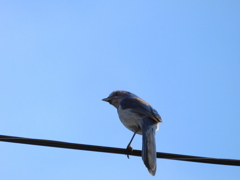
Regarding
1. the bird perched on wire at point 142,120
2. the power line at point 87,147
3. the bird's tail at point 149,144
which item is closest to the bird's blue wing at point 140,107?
the bird perched on wire at point 142,120

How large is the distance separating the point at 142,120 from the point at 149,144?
1.26m

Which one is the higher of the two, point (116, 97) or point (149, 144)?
point (116, 97)

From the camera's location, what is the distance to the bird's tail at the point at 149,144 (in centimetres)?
705

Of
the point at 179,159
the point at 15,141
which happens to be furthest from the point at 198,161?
the point at 15,141

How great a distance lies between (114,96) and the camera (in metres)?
11.0

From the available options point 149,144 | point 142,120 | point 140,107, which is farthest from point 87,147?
point 140,107

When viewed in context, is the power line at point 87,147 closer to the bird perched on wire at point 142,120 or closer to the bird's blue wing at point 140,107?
the bird perched on wire at point 142,120

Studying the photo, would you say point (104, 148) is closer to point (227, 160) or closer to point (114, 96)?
point (227, 160)

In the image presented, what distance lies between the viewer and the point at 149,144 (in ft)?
25.2

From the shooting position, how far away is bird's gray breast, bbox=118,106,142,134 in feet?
29.7

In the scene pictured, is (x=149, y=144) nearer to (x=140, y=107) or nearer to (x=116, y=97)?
(x=140, y=107)

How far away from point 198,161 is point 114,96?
5.20m

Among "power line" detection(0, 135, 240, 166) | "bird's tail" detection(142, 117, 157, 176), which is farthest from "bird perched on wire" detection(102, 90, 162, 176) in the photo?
"power line" detection(0, 135, 240, 166)

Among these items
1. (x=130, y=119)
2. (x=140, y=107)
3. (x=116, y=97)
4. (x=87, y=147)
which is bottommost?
(x=87, y=147)
